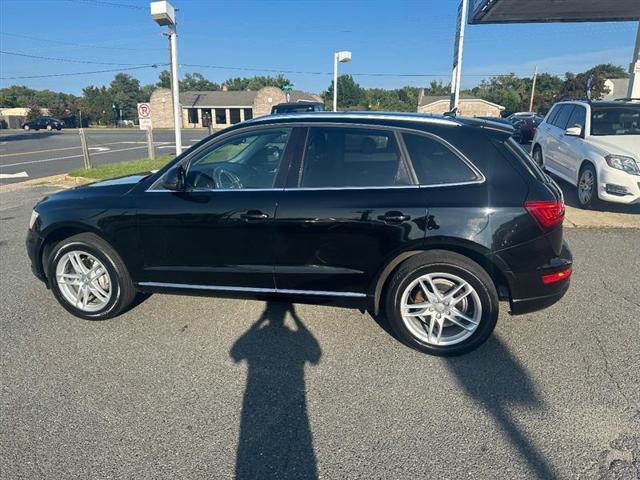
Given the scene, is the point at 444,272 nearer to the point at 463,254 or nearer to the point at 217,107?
the point at 463,254

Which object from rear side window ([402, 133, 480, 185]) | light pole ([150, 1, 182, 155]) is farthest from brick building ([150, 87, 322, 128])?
rear side window ([402, 133, 480, 185])

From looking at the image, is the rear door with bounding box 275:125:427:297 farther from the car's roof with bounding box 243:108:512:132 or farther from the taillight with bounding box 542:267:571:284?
the taillight with bounding box 542:267:571:284

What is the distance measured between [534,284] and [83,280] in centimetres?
370

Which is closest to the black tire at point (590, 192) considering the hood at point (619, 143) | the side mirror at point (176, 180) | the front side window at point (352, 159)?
the hood at point (619, 143)

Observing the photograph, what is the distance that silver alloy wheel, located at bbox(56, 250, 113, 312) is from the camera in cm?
369

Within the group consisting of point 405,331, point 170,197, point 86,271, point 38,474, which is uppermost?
point 170,197

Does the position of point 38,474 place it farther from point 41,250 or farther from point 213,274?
point 41,250

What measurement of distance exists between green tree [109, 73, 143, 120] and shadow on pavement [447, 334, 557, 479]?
8914 cm

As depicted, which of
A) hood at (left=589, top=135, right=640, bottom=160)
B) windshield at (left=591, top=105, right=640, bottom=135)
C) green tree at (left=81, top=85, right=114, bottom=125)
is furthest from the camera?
green tree at (left=81, top=85, right=114, bottom=125)

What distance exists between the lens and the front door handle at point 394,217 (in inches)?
119

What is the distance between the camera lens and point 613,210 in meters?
7.34

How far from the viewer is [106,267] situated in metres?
3.62

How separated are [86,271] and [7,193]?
839cm

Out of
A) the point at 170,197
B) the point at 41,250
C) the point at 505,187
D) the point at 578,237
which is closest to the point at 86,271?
the point at 41,250
